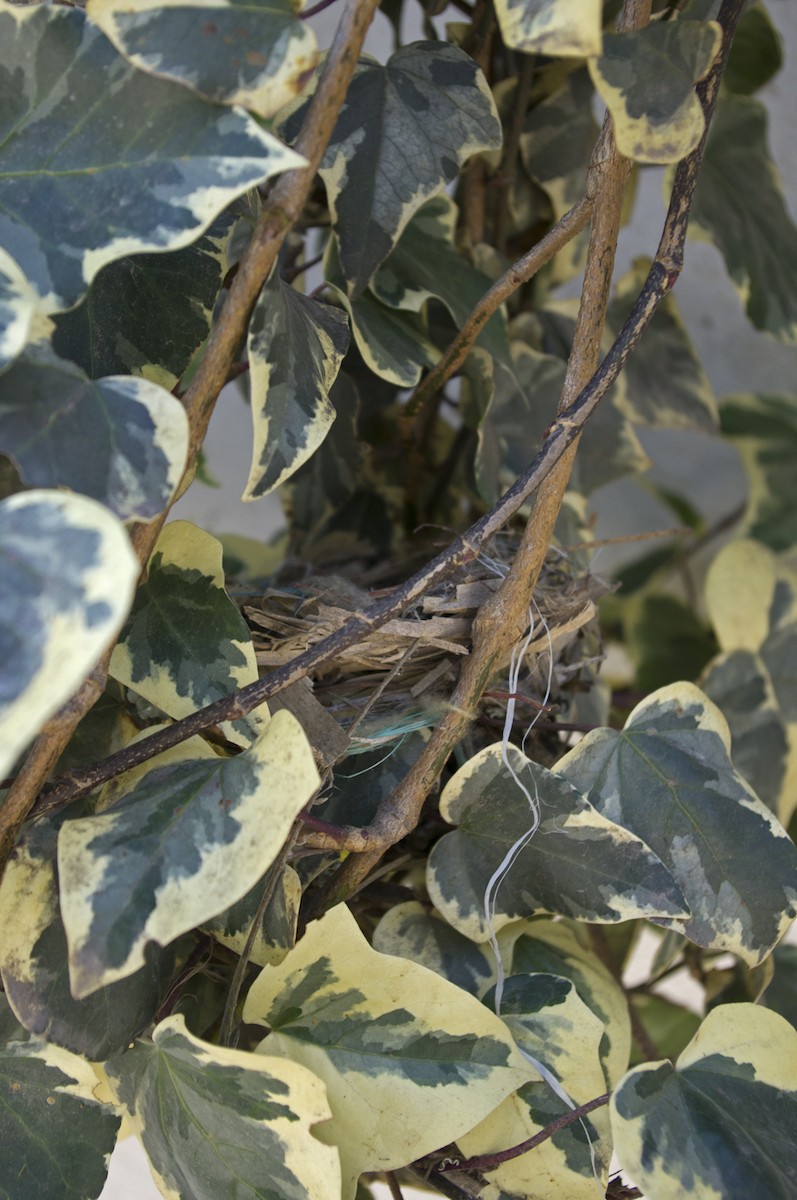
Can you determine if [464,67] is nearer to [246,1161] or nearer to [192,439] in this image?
[192,439]

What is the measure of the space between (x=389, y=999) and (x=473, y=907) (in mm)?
58

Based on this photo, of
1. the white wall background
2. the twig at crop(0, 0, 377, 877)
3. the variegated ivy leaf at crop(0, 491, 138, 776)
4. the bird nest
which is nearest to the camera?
the variegated ivy leaf at crop(0, 491, 138, 776)

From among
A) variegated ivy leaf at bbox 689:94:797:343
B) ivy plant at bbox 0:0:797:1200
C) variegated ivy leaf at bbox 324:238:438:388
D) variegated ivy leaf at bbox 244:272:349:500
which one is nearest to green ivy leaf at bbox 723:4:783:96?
variegated ivy leaf at bbox 689:94:797:343

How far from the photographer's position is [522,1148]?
0.39 metres

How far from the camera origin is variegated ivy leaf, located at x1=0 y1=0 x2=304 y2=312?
298mm

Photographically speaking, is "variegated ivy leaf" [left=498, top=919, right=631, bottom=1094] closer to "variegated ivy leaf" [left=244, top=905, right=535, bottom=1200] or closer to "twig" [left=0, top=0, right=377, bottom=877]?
"variegated ivy leaf" [left=244, top=905, right=535, bottom=1200]

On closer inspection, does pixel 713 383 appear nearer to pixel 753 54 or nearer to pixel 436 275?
pixel 753 54

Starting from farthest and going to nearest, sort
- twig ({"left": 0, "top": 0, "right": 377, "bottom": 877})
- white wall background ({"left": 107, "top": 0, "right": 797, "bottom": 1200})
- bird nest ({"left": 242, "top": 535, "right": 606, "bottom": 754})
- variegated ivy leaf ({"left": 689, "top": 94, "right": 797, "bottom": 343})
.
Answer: white wall background ({"left": 107, "top": 0, "right": 797, "bottom": 1200}) → variegated ivy leaf ({"left": 689, "top": 94, "right": 797, "bottom": 343}) → bird nest ({"left": 242, "top": 535, "right": 606, "bottom": 754}) → twig ({"left": 0, "top": 0, "right": 377, "bottom": 877})

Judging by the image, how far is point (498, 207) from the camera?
61cm

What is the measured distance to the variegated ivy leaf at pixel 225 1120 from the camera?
355mm

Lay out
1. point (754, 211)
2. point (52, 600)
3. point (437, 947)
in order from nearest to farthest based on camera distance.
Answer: point (52, 600), point (437, 947), point (754, 211)

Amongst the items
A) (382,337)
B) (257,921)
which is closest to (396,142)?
(382,337)

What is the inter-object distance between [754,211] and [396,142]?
0.28m

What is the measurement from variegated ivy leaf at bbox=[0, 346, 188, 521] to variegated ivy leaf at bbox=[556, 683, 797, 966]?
8.4 inches
